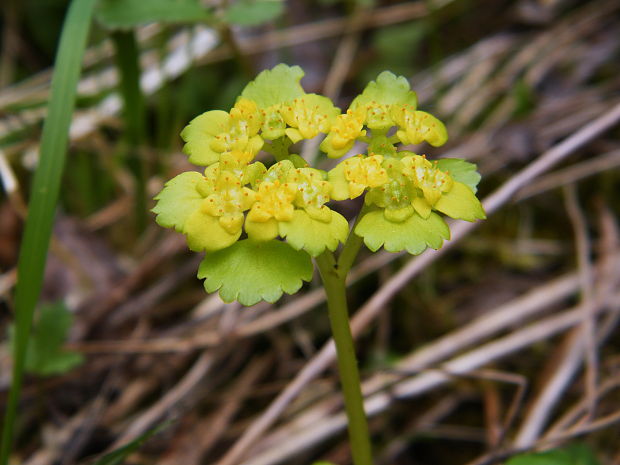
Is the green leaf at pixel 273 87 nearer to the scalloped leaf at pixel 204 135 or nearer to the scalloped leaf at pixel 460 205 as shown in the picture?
Answer: the scalloped leaf at pixel 204 135

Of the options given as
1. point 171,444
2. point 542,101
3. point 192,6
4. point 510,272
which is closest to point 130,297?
point 171,444

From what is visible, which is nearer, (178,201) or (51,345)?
(178,201)

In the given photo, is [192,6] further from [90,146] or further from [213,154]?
[213,154]

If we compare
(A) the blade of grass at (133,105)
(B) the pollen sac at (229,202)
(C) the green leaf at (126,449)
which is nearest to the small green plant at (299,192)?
(B) the pollen sac at (229,202)

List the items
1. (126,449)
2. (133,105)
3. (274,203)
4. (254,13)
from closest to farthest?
(274,203), (126,449), (254,13), (133,105)

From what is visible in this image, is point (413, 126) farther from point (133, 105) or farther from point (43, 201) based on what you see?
point (133, 105)

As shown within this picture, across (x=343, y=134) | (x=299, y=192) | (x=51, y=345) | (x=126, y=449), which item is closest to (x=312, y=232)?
(x=299, y=192)

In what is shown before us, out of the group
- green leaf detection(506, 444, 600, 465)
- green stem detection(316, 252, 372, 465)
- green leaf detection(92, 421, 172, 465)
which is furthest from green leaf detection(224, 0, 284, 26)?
green leaf detection(506, 444, 600, 465)
